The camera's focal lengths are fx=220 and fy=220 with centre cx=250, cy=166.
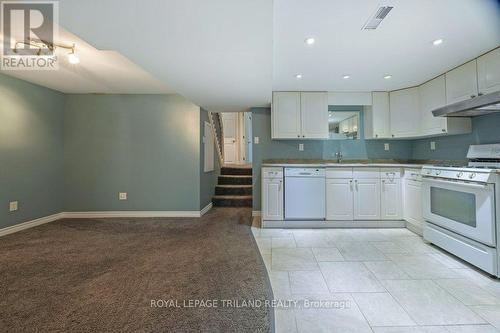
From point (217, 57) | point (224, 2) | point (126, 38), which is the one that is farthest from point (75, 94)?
point (224, 2)

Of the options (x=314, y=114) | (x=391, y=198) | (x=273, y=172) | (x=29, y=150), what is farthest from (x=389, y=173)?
(x=29, y=150)

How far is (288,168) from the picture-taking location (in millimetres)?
3367

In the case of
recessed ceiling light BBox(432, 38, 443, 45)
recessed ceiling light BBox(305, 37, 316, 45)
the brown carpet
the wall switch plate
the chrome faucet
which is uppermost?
recessed ceiling light BBox(305, 37, 316, 45)

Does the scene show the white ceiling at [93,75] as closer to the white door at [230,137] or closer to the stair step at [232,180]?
the stair step at [232,180]

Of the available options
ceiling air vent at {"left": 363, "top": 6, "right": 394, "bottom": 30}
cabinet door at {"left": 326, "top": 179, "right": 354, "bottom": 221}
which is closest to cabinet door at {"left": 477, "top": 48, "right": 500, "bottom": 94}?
ceiling air vent at {"left": 363, "top": 6, "right": 394, "bottom": 30}

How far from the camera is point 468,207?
216cm

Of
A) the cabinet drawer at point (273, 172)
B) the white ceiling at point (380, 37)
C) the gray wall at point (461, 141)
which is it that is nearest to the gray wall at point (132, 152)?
the cabinet drawer at point (273, 172)

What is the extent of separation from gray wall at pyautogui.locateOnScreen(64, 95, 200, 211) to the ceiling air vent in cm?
290

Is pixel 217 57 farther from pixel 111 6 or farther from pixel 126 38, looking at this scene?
pixel 111 6

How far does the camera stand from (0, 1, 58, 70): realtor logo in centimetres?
161

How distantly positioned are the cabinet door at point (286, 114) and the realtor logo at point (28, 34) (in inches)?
110

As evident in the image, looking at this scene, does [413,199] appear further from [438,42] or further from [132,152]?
[132,152]

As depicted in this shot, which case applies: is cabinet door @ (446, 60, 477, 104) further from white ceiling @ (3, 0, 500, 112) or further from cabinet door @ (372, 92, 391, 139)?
cabinet door @ (372, 92, 391, 139)

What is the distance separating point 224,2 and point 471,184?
2.66 metres
